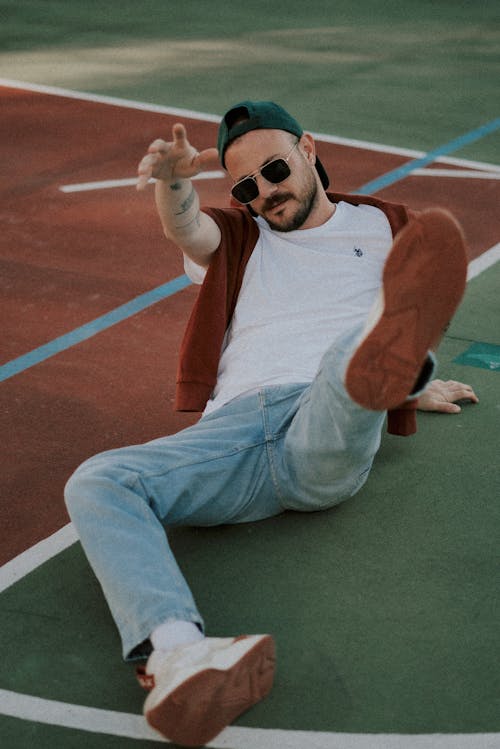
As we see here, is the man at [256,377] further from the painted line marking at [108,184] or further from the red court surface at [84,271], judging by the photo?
the painted line marking at [108,184]

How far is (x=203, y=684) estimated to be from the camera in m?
3.37

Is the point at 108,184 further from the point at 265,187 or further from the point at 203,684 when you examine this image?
the point at 203,684

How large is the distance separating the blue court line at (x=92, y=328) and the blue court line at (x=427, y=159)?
7.10 ft

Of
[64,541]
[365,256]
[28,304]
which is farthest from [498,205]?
[64,541]

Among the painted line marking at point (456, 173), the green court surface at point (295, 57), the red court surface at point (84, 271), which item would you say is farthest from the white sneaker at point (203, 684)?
the green court surface at point (295, 57)

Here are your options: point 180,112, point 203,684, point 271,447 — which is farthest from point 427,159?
point 203,684

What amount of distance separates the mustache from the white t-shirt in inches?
5.6

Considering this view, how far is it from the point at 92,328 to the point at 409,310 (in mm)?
3306

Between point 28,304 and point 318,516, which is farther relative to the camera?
point 28,304

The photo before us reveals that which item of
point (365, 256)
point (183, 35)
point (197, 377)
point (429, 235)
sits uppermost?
point (429, 235)

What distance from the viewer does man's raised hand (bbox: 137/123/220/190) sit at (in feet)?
14.3

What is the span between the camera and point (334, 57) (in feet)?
45.9

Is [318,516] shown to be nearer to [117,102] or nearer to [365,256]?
[365,256]

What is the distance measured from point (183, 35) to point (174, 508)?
1207cm
